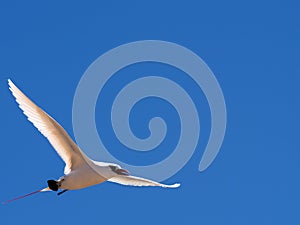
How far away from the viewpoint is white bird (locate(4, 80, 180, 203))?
29.3m

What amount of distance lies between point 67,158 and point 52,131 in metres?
1.25

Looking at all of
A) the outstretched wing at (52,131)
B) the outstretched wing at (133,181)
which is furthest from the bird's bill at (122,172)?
the outstretched wing at (52,131)

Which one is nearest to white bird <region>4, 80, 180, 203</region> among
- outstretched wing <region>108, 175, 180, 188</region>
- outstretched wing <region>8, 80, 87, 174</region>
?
outstretched wing <region>8, 80, 87, 174</region>

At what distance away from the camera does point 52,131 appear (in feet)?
98.1

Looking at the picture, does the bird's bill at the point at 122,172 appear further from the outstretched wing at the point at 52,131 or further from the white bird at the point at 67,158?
the outstretched wing at the point at 52,131

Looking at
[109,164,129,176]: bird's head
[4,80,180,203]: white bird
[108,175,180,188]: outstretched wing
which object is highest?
[108,175,180,188]: outstretched wing

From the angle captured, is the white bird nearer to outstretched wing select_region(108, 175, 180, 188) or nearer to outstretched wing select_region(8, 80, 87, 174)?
outstretched wing select_region(8, 80, 87, 174)

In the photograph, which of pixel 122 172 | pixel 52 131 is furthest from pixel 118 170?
pixel 52 131

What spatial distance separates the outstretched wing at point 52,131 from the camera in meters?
29.2

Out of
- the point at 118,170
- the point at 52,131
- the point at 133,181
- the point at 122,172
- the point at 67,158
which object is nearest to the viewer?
the point at 52,131

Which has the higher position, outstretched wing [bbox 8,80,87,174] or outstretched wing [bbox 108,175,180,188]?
outstretched wing [bbox 108,175,180,188]

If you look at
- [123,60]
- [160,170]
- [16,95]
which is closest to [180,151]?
[160,170]

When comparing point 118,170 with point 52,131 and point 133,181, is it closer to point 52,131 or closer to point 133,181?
point 133,181

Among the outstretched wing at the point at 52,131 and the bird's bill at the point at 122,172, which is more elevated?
the bird's bill at the point at 122,172
